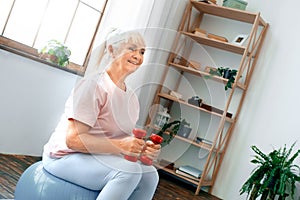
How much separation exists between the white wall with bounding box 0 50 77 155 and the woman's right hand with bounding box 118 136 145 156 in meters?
1.33

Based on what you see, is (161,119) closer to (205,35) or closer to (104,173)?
(104,173)

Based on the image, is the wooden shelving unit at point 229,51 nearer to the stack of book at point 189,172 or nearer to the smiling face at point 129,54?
the stack of book at point 189,172

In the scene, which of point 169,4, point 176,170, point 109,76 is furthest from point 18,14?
point 176,170

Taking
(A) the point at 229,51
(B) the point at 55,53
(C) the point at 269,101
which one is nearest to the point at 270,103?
(C) the point at 269,101

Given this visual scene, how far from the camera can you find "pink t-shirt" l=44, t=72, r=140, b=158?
130 cm

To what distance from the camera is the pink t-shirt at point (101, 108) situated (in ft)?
4.27

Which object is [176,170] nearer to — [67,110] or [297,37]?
[297,37]

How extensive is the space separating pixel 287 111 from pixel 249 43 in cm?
71

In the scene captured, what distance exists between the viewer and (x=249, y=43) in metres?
3.42

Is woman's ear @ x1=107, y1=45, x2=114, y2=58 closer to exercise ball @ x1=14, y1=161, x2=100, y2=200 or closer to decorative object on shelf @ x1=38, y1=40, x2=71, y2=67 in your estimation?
exercise ball @ x1=14, y1=161, x2=100, y2=200

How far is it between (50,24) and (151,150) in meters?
1.92

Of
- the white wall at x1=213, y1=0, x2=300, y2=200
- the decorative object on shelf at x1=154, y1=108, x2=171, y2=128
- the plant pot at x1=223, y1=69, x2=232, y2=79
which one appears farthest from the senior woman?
the white wall at x1=213, y1=0, x2=300, y2=200

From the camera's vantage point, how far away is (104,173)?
1.36 meters

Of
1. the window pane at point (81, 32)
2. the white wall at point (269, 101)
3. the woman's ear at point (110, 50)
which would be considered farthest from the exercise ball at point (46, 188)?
the white wall at point (269, 101)
